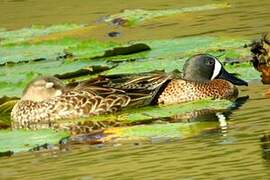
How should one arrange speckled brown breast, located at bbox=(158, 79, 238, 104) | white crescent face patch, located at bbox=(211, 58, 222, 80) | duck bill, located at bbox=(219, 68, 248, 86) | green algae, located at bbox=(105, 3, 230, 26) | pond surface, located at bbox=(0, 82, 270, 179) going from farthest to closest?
green algae, located at bbox=(105, 3, 230, 26) < white crescent face patch, located at bbox=(211, 58, 222, 80) < speckled brown breast, located at bbox=(158, 79, 238, 104) < duck bill, located at bbox=(219, 68, 248, 86) < pond surface, located at bbox=(0, 82, 270, 179)

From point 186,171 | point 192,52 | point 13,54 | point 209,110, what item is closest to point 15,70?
point 13,54

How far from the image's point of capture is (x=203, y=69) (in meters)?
12.3

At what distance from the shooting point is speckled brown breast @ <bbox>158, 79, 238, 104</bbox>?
1187 cm

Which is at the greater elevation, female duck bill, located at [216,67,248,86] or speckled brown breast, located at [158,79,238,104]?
female duck bill, located at [216,67,248,86]

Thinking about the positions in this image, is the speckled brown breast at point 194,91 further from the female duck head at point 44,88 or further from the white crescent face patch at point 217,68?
the female duck head at point 44,88

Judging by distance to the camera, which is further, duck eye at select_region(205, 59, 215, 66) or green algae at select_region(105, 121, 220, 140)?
duck eye at select_region(205, 59, 215, 66)

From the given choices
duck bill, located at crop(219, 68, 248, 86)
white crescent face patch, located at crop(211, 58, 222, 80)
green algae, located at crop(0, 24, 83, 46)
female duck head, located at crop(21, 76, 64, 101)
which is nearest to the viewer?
duck bill, located at crop(219, 68, 248, 86)

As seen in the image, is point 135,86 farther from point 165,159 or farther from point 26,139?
point 165,159

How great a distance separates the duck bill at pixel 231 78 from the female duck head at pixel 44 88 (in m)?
1.51

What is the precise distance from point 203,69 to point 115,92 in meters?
0.94

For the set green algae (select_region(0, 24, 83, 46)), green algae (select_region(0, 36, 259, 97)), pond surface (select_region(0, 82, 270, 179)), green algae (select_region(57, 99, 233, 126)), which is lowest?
pond surface (select_region(0, 82, 270, 179))

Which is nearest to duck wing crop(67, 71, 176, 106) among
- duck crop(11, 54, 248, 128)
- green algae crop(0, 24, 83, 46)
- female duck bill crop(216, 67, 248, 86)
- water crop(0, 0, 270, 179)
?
duck crop(11, 54, 248, 128)

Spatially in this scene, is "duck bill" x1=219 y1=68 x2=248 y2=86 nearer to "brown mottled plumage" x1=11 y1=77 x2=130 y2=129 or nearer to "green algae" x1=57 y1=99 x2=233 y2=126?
"green algae" x1=57 y1=99 x2=233 y2=126

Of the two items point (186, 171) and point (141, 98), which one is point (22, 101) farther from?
point (186, 171)
